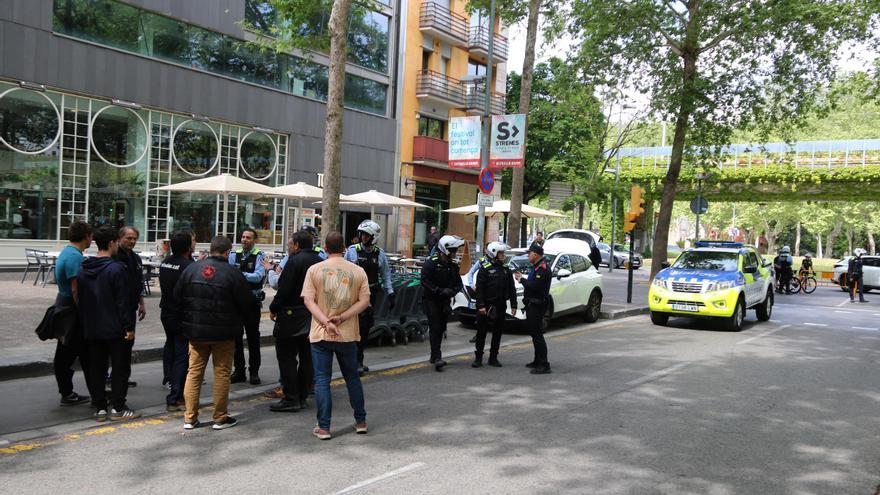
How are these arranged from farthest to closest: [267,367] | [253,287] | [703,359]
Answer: [703,359], [267,367], [253,287]

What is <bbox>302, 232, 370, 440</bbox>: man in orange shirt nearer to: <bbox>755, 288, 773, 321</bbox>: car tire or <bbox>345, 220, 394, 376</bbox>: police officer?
Result: <bbox>345, 220, 394, 376</bbox>: police officer

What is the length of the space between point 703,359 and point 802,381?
1641 mm

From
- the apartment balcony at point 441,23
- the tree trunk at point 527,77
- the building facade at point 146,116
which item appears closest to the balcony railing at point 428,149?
the building facade at point 146,116

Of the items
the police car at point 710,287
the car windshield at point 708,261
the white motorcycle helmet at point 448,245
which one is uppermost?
the white motorcycle helmet at point 448,245

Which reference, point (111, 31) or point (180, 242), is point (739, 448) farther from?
point (111, 31)

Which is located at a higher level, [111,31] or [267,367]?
[111,31]

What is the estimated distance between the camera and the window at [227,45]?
731 inches

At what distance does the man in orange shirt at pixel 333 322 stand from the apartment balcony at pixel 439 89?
1051 inches

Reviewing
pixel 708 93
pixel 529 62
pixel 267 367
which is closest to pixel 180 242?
pixel 267 367

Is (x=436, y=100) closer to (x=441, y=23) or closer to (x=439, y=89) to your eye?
(x=439, y=89)

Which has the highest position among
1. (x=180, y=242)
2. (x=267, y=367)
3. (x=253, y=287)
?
(x=180, y=242)

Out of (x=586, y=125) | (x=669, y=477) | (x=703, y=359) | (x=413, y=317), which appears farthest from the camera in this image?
(x=586, y=125)

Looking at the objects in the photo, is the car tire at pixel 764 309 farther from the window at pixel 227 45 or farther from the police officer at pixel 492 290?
the window at pixel 227 45

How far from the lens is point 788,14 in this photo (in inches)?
749
